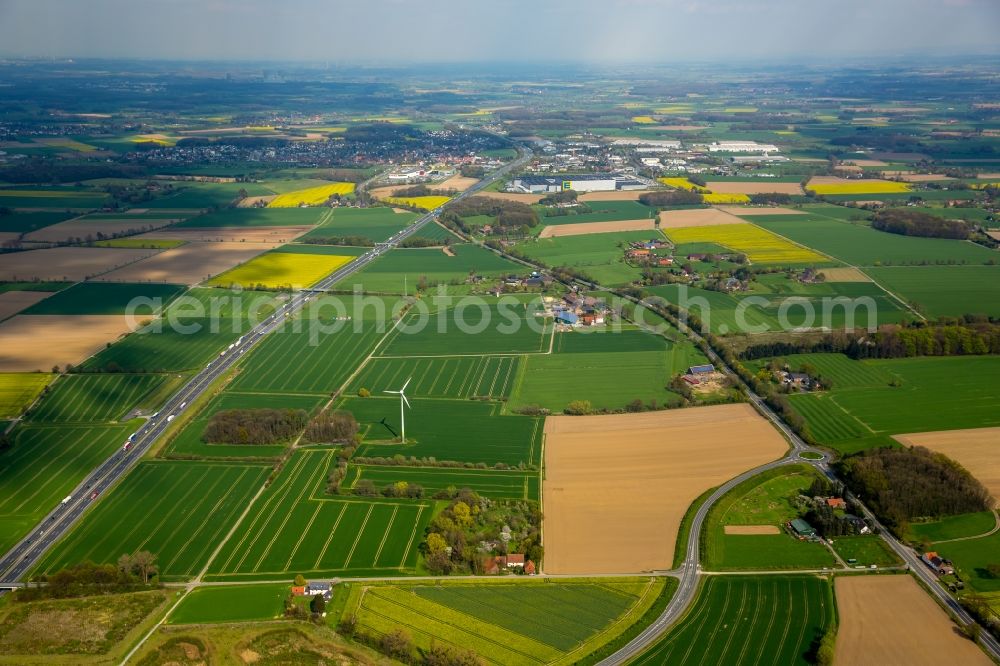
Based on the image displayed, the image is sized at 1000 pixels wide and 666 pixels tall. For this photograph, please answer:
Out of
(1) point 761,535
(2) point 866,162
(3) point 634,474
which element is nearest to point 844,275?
(3) point 634,474

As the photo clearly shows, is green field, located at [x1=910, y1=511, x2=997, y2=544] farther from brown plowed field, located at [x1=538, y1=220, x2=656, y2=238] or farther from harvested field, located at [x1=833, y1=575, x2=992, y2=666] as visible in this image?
brown plowed field, located at [x1=538, y1=220, x2=656, y2=238]

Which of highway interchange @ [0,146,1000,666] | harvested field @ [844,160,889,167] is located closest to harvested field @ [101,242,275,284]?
highway interchange @ [0,146,1000,666]

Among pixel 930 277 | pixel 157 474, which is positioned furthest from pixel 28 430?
pixel 930 277

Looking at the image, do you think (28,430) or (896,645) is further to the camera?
(28,430)

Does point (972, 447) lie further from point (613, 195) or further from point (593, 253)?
point (613, 195)

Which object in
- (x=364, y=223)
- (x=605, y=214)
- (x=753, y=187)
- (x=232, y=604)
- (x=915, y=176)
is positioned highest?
(x=915, y=176)

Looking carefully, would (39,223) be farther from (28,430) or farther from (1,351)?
(28,430)
